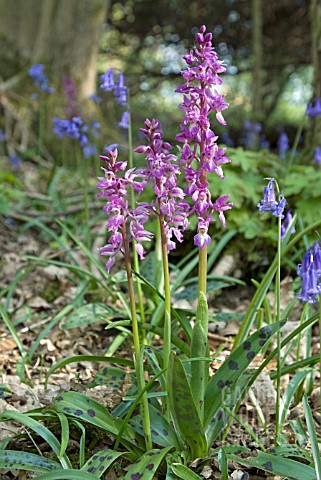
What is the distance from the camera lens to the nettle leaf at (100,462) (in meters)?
1.71

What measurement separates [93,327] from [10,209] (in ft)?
5.59

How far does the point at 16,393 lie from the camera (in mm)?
2426

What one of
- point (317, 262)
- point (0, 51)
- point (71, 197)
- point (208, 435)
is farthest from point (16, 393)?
point (0, 51)

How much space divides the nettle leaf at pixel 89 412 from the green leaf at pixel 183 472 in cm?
20

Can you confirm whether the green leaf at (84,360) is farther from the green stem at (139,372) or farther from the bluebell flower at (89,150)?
the bluebell flower at (89,150)

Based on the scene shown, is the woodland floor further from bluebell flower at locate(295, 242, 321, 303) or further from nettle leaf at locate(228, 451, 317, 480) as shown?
bluebell flower at locate(295, 242, 321, 303)

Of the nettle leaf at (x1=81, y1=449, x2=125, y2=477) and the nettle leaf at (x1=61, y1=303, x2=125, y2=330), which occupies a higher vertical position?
the nettle leaf at (x1=61, y1=303, x2=125, y2=330)

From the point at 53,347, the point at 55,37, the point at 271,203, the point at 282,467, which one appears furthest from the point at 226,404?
the point at 55,37

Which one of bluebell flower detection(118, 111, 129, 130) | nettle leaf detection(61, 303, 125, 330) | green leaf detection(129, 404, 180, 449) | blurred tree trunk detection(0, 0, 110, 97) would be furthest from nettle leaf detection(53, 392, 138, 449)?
blurred tree trunk detection(0, 0, 110, 97)

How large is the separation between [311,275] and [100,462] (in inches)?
34.4

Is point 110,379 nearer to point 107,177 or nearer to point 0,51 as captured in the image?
point 107,177

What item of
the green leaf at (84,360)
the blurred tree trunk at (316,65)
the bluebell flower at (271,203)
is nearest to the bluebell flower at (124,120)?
the bluebell flower at (271,203)

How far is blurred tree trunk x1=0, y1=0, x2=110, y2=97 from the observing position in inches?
277

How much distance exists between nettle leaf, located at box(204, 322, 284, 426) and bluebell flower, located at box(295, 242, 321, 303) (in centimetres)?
21
